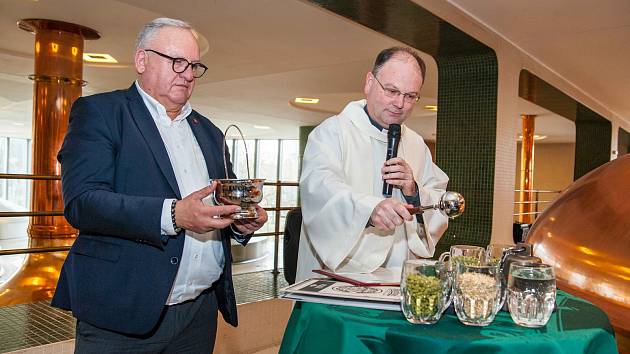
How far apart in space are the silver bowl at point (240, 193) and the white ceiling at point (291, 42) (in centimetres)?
358

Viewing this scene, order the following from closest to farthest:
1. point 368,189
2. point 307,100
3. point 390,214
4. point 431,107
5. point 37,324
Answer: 1. point 390,214
2. point 368,189
3. point 37,324
4. point 431,107
5. point 307,100

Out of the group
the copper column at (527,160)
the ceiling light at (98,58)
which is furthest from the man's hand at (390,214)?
the copper column at (527,160)

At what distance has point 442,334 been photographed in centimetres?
115

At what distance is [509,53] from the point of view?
632 centimetres

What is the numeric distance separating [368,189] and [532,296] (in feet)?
2.91

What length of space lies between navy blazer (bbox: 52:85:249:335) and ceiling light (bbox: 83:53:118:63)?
21.4 ft

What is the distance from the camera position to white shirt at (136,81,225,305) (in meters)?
1.60

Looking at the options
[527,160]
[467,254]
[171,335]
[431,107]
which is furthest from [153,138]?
[527,160]

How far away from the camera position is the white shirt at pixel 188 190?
1.60 m

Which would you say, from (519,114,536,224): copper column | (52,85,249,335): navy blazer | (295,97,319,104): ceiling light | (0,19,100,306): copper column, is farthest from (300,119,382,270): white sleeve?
(519,114,536,224): copper column

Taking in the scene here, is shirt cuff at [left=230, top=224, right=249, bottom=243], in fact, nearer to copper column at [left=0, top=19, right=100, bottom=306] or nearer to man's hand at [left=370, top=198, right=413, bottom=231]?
man's hand at [left=370, top=198, right=413, bottom=231]

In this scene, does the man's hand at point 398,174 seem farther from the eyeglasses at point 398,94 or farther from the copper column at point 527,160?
the copper column at point 527,160

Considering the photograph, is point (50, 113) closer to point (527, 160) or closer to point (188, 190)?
point (188, 190)

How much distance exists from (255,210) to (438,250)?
192 inches
